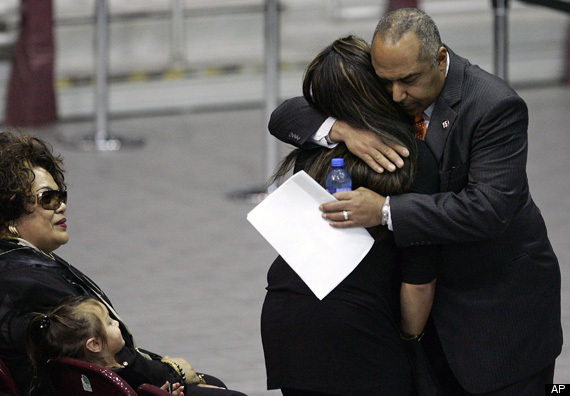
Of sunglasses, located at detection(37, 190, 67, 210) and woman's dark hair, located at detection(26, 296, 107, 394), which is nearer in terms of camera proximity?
woman's dark hair, located at detection(26, 296, 107, 394)

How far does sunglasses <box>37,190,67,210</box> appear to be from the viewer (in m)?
3.07

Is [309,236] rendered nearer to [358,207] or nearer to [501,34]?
[358,207]

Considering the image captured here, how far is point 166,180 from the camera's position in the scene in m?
7.61

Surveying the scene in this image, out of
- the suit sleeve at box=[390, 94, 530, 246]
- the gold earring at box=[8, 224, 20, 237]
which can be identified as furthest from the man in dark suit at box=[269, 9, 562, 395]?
the gold earring at box=[8, 224, 20, 237]

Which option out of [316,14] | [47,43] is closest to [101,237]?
[47,43]

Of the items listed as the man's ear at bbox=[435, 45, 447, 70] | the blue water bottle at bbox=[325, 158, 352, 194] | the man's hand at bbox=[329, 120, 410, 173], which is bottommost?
the blue water bottle at bbox=[325, 158, 352, 194]

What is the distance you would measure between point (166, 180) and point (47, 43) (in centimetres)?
229

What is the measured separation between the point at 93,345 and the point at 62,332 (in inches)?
4.1

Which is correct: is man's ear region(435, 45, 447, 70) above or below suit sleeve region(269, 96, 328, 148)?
above

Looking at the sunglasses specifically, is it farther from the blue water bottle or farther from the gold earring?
the blue water bottle

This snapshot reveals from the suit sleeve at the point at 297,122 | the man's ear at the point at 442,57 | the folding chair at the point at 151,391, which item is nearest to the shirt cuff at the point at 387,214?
the suit sleeve at the point at 297,122

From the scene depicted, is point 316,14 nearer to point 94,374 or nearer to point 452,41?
point 452,41

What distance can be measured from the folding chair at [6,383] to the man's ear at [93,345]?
0.23 metres

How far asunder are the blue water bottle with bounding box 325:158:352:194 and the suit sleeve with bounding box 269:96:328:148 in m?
0.13
